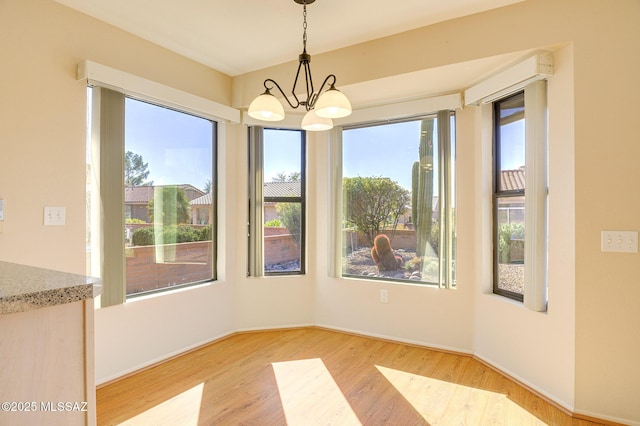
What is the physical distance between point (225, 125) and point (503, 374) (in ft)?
11.1

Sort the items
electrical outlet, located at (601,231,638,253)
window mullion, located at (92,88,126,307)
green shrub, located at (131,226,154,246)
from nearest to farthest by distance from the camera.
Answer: electrical outlet, located at (601,231,638,253)
window mullion, located at (92,88,126,307)
green shrub, located at (131,226,154,246)

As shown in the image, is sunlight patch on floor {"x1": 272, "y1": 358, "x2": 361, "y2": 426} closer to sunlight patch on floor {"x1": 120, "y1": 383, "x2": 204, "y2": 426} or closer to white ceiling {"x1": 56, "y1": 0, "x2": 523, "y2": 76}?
sunlight patch on floor {"x1": 120, "y1": 383, "x2": 204, "y2": 426}

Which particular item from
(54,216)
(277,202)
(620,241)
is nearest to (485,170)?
(620,241)

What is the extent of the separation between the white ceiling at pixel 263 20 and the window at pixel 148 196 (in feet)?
1.87

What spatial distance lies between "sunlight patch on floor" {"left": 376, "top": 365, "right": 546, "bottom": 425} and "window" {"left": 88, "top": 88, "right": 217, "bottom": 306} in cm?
212

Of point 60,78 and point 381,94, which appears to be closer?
point 60,78

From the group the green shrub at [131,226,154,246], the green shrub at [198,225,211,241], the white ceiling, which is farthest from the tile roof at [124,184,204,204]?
the white ceiling

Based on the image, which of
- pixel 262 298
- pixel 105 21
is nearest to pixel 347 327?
pixel 262 298

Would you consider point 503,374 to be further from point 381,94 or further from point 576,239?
point 381,94

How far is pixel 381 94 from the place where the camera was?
328 cm

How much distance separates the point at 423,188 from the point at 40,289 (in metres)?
3.05

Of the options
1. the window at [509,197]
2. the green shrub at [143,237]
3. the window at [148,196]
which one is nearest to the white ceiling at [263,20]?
the window at [148,196]

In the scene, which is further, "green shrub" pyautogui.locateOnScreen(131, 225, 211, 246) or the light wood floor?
"green shrub" pyautogui.locateOnScreen(131, 225, 211, 246)

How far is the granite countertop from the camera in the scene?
85 cm
